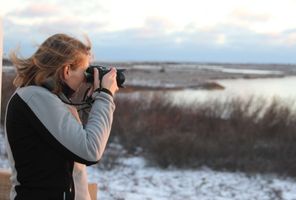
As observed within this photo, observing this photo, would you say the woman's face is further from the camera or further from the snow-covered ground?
the snow-covered ground

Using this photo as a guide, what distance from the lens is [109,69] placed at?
1888mm

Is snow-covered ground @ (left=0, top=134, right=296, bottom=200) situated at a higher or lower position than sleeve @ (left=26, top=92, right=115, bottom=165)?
lower

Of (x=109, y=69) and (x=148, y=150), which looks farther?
(x=148, y=150)

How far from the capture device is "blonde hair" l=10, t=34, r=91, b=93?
173cm

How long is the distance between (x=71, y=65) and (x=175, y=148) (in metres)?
8.89

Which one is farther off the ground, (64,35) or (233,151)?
(64,35)

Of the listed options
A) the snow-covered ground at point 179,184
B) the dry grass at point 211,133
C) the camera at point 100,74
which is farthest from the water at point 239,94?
the camera at point 100,74

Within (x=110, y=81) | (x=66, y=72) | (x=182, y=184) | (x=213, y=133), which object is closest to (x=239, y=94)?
(x=213, y=133)

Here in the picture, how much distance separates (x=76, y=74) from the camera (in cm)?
178

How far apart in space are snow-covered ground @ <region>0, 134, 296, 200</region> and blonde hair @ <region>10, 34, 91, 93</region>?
549cm

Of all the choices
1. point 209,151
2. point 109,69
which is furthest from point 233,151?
point 109,69

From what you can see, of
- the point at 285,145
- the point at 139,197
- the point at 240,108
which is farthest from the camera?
the point at 240,108

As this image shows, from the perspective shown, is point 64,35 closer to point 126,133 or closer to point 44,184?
point 44,184

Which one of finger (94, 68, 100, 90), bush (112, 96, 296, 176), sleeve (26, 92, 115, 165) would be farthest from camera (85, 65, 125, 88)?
bush (112, 96, 296, 176)
